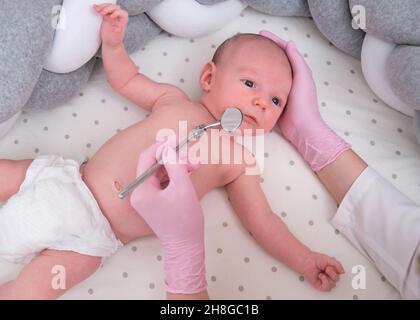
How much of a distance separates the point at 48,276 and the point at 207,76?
0.52 metres

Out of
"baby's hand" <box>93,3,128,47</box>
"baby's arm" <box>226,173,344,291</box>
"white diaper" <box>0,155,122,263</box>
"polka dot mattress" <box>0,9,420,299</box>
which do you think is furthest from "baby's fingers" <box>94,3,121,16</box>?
"baby's arm" <box>226,173,344,291</box>

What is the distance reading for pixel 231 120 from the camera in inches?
40.4

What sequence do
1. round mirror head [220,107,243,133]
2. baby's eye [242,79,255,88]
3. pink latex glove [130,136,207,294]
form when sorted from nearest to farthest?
pink latex glove [130,136,207,294] < round mirror head [220,107,243,133] < baby's eye [242,79,255,88]

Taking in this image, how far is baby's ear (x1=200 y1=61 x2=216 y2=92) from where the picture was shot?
1178 mm

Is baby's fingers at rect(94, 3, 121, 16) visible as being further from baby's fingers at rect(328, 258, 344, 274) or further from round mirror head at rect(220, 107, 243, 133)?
baby's fingers at rect(328, 258, 344, 274)

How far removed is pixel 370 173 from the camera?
3.73ft

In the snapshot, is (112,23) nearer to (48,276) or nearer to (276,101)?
(276,101)

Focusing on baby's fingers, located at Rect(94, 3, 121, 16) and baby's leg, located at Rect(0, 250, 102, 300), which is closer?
baby's leg, located at Rect(0, 250, 102, 300)

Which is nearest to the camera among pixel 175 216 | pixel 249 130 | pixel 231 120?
pixel 175 216

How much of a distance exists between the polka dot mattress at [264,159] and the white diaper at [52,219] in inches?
2.7

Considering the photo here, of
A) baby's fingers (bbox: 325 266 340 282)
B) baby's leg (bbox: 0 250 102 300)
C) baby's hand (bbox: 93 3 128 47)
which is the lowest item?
baby's fingers (bbox: 325 266 340 282)

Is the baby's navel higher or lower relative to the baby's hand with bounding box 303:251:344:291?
higher

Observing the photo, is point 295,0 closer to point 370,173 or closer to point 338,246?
point 370,173

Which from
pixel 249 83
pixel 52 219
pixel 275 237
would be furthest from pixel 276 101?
pixel 52 219
